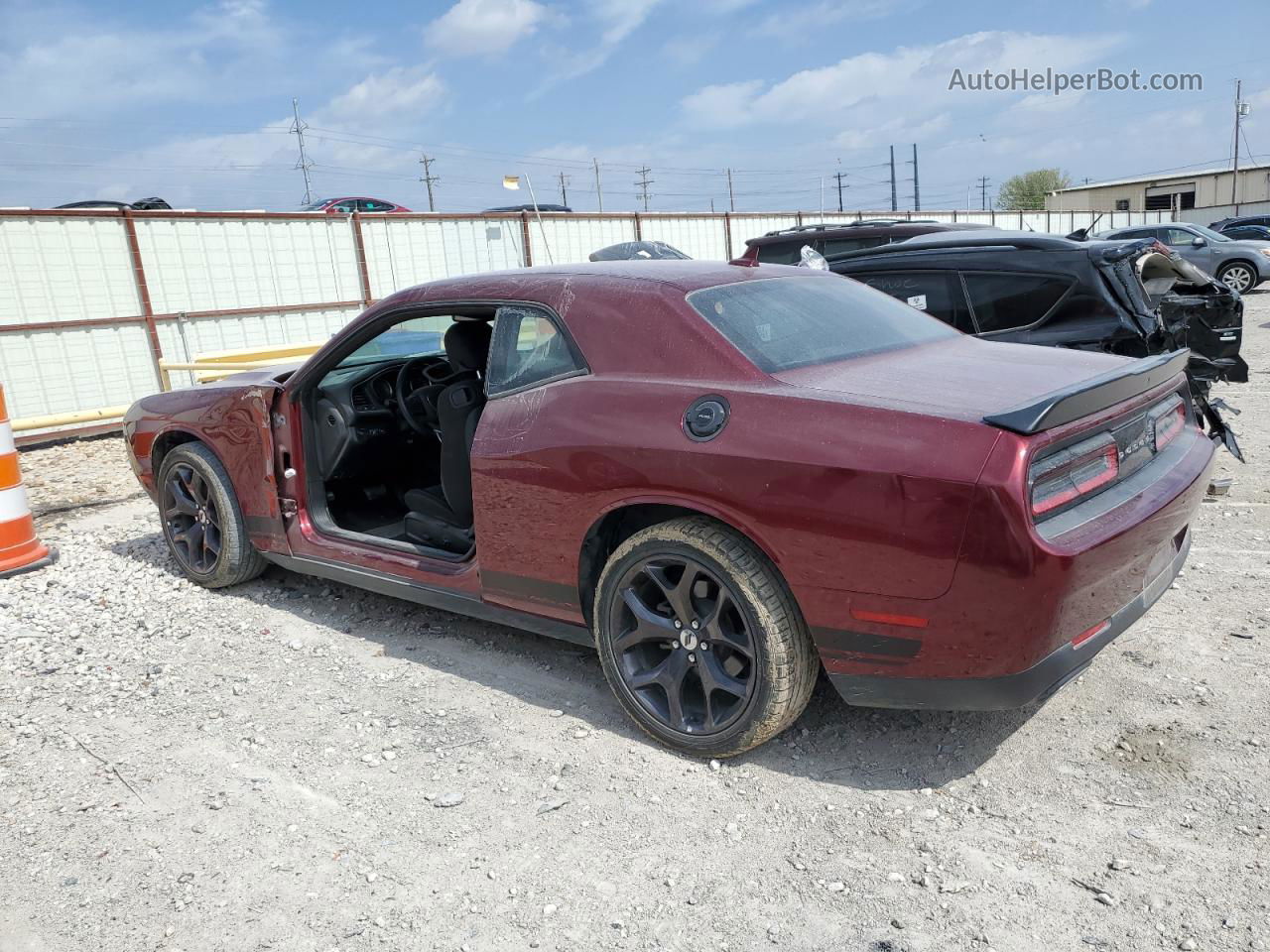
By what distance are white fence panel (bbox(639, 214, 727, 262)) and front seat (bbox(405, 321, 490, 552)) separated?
558 inches

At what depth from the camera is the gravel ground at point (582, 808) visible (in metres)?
2.36

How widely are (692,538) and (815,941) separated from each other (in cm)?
115

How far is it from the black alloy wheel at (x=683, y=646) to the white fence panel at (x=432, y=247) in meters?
10.8

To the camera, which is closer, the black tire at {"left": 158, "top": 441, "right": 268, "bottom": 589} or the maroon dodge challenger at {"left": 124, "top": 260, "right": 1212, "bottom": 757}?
the maroon dodge challenger at {"left": 124, "top": 260, "right": 1212, "bottom": 757}

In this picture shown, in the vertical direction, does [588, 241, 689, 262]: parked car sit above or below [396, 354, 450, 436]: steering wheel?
above

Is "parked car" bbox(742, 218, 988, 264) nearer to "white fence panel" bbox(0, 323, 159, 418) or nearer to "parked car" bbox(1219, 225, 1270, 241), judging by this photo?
"white fence panel" bbox(0, 323, 159, 418)

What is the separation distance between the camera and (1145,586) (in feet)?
9.46

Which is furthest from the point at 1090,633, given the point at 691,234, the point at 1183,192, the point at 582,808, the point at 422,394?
the point at 1183,192

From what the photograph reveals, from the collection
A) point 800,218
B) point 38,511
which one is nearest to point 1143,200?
point 800,218

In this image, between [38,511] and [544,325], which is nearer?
[544,325]

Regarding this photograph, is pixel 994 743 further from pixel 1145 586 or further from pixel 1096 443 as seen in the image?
pixel 1096 443

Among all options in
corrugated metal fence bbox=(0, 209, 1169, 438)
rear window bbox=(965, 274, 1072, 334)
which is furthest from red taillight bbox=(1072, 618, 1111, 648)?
corrugated metal fence bbox=(0, 209, 1169, 438)

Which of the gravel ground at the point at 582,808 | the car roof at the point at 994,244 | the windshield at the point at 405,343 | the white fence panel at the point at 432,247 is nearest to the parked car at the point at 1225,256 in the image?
the white fence panel at the point at 432,247

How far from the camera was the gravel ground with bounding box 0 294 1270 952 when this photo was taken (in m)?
2.36
